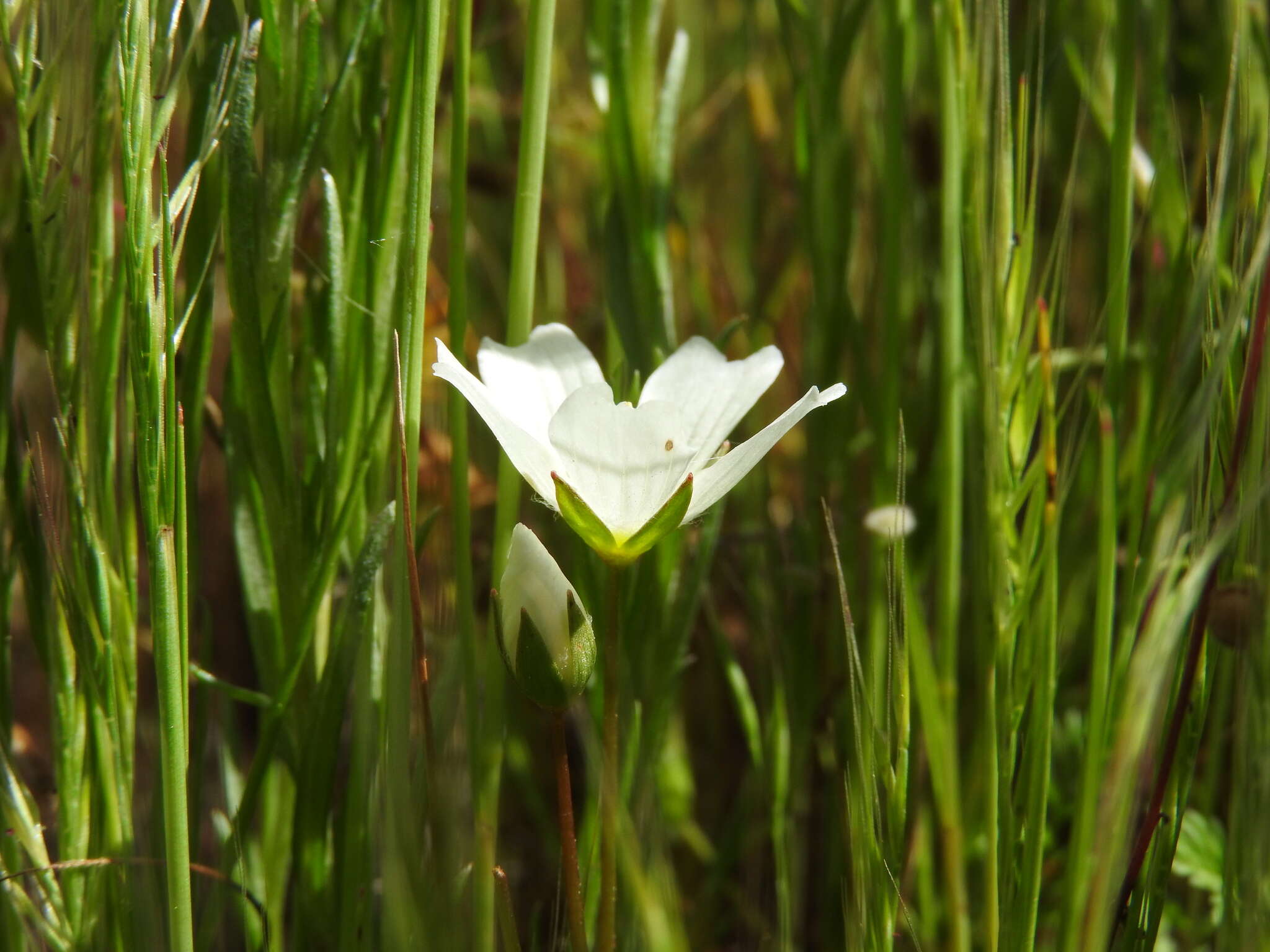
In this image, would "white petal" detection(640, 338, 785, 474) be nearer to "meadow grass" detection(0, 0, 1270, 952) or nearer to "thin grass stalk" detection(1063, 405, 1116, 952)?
"meadow grass" detection(0, 0, 1270, 952)

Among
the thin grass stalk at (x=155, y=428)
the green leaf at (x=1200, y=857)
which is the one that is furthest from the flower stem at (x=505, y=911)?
the green leaf at (x=1200, y=857)

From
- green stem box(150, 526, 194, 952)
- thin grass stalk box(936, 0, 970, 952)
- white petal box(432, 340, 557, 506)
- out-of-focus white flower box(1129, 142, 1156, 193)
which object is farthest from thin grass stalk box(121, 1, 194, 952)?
out-of-focus white flower box(1129, 142, 1156, 193)

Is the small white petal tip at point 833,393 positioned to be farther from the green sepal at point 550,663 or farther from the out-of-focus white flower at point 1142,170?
the out-of-focus white flower at point 1142,170

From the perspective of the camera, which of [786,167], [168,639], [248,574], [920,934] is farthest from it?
[786,167]

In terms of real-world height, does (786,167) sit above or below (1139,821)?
above

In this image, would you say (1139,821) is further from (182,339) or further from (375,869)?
(182,339)

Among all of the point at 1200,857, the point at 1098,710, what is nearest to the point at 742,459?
the point at 1098,710

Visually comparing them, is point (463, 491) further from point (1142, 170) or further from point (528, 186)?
point (1142, 170)

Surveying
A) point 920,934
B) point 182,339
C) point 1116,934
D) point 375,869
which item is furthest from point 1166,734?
point 182,339
